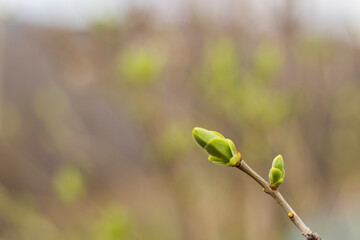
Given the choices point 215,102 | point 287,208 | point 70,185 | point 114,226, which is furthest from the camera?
point 215,102

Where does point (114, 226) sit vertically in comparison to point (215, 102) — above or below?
below

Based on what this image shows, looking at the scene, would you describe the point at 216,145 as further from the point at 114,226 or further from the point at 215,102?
the point at 215,102

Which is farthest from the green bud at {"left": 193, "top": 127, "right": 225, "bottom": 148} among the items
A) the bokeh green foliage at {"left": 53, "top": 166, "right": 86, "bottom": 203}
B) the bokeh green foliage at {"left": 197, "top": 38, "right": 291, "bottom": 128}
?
the bokeh green foliage at {"left": 53, "top": 166, "right": 86, "bottom": 203}

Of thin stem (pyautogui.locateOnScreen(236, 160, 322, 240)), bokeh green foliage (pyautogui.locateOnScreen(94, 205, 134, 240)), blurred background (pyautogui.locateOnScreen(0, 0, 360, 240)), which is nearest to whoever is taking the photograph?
thin stem (pyautogui.locateOnScreen(236, 160, 322, 240))

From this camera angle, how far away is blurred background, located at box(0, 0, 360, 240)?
1.49m

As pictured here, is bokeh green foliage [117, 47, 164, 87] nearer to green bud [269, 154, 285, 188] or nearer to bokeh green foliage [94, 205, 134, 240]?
bokeh green foliage [94, 205, 134, 240]

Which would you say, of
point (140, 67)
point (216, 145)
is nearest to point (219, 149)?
point (216, 145)

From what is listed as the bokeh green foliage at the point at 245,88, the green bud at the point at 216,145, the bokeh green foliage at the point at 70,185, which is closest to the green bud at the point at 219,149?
the green bud at the point at 216,145

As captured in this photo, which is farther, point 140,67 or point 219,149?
point 140,67

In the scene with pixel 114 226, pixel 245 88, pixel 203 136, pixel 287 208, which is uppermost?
pixel 245 88

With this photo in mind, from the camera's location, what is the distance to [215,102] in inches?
63.1

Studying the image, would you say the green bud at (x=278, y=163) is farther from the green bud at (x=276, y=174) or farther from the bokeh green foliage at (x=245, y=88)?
the bokeh green foliage at (x=245, y=88)

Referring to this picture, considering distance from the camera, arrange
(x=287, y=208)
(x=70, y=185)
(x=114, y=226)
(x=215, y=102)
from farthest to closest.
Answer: (x=215, y=102)
(x=70, y=185)
(x=114, y=226)
(x=287, y=208)

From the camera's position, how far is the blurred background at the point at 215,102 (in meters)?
1.49
